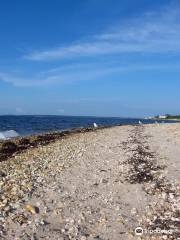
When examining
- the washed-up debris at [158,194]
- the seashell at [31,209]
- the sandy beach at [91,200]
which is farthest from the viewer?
the seashell at [31,209]

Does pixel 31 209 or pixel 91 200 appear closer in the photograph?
pixel 31 209

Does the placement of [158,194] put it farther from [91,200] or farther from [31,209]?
[31,209]

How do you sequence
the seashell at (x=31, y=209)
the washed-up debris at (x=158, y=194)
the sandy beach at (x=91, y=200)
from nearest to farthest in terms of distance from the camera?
the sandy beach at (x=91, y=200), the washed-up debris at (x=158, y=194), the seashell at (x=31, y=209)

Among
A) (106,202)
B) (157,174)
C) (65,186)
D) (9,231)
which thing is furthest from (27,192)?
(157,174)

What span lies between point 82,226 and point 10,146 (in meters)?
24.2

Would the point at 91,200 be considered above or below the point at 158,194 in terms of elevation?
below

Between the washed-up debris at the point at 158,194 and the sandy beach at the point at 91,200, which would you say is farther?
the washed-up debris at the point at 158,194

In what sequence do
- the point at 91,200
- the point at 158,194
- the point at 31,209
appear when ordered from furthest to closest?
1. the point at 158,194
2. the point at 91,200
3. the point at 31,209

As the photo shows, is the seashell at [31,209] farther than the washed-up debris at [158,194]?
Yes

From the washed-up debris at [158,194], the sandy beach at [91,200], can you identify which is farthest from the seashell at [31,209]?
the washed-up debris at [158,194]

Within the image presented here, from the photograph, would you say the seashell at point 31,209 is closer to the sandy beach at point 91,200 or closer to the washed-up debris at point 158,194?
the sandy beach at point 91,200

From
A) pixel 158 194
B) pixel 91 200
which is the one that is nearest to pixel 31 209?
pixel 91 200

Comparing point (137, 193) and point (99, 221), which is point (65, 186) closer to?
point (137, 193)

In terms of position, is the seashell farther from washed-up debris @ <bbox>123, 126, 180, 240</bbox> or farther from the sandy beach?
washed-up debris @ <bbox>123, 126, 180, 240</bbox>
